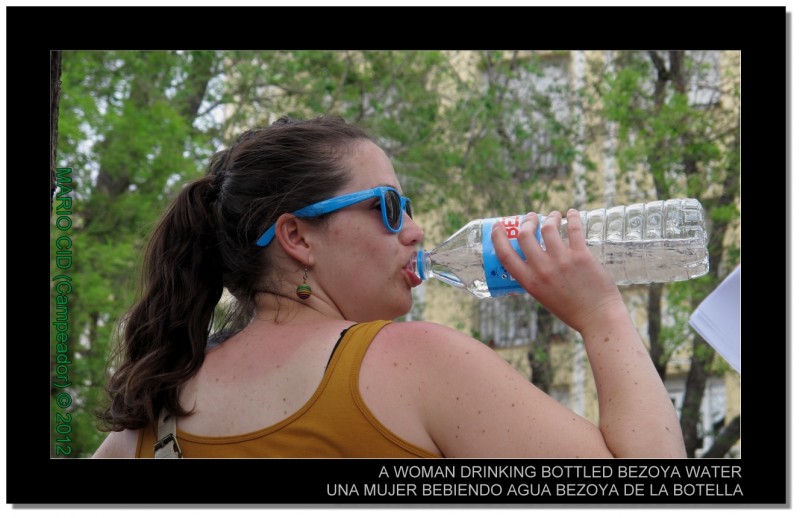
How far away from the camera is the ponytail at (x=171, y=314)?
2.26 meters

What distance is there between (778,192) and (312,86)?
8949 mm

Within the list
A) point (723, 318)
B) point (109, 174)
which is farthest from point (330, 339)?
point (109, 174)

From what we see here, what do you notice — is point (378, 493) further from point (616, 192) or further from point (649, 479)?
point (616, 192)

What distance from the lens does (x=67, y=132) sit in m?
7.45

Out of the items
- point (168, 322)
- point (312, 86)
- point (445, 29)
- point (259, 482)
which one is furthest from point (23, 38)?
point (312, 86)

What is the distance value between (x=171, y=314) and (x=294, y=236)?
0.37 metres

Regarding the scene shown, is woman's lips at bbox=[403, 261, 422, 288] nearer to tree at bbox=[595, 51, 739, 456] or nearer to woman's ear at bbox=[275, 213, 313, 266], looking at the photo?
woman's ear at bbox=[275, 213, 313, 266]

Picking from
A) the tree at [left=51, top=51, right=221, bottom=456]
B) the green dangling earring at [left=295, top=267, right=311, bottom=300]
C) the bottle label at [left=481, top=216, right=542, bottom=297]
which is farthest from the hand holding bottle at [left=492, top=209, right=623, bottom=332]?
the tree at [left=51, top=51, right=221, bottom=456]

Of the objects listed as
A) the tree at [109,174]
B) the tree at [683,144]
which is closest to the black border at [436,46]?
the tree at [109,174]

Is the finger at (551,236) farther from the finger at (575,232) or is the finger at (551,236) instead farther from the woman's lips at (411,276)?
the woman's lips at (411,276)

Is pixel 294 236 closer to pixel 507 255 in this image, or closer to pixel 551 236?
pixel 507 255

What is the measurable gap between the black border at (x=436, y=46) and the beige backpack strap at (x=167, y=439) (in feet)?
1.71

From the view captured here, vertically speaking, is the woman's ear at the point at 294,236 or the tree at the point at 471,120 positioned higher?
the tree at the point at 471,120

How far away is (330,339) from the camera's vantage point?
2121 mm
